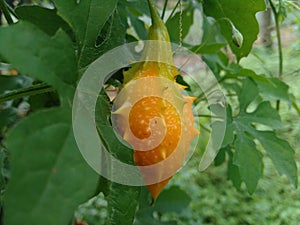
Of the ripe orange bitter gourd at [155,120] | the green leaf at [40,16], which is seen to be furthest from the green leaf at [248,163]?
the green leaf at [40,16]

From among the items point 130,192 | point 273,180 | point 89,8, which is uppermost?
point 89,8

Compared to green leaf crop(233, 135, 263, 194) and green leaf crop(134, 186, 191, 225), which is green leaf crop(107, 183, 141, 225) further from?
green leaf crop(134, 186, 191, 225)

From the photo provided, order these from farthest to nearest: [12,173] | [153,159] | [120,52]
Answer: [120,52] → [153,159] → [12,173]

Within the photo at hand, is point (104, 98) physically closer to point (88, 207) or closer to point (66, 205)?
point (66, 205)

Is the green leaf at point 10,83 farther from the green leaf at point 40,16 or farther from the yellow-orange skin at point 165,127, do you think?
the yellow-orange skin at point 165,127

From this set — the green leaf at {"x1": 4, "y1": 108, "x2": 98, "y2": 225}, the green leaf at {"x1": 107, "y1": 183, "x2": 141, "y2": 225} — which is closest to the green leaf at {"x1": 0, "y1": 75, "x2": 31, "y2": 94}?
the green leaf at {"x1": 107, "y1": 183, "x2": 141, "y2": 225}

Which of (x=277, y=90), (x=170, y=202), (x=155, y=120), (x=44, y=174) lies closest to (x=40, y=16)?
(x=155, y=120)

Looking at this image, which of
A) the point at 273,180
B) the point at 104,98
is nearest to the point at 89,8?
the point at 104,98
